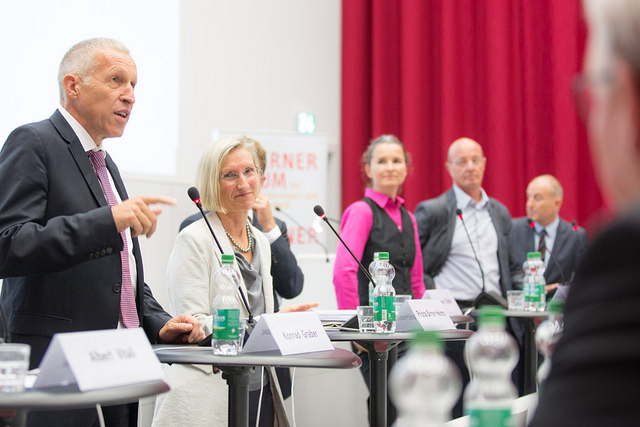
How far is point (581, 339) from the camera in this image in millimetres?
651

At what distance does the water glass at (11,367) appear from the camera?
1.27 m

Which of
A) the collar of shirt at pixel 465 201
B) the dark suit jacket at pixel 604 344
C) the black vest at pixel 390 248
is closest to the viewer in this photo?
the dark suit jacket at pixel 604 344

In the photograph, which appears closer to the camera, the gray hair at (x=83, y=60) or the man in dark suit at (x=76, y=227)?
the man in dark suit at (x=76, y=227)

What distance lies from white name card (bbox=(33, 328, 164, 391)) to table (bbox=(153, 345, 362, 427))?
0.26m

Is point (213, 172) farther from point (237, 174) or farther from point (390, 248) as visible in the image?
point (390, 248)

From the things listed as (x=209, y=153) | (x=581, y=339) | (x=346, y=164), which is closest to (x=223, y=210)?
(x=209, y=153)

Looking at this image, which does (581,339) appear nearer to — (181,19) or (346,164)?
(181,19)

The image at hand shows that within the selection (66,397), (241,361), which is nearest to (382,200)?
(241,361)

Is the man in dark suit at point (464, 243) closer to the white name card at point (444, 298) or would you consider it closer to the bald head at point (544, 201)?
the bald head at point (544, 201)

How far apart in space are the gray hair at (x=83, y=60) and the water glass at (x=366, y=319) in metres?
1.12

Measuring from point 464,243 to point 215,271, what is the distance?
2184 mm

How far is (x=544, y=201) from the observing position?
5090 mm

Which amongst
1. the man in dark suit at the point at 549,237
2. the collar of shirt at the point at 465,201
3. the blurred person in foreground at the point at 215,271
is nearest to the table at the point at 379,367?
the blurred person in foreground at the point at 215,271

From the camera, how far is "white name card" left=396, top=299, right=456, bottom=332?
96.1 inches
